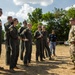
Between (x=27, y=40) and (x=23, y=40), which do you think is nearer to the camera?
(x=27, y=40)

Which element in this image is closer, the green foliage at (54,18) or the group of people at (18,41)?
the group of people at (18,41)

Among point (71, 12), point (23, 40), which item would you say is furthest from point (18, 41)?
point (71, 12)

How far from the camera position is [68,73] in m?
10.0

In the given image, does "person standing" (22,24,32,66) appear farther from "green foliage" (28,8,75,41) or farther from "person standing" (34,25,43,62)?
"green foliage" (28,8,75,41)

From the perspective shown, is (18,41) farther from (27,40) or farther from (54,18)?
(54,18)

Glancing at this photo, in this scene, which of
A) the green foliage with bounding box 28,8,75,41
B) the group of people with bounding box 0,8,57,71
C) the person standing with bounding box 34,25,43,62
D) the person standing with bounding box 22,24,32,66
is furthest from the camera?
the green foliage with bounding box 28,8,75,41

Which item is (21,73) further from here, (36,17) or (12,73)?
(36,17)

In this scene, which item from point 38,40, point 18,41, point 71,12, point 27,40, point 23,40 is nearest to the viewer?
point 18,41

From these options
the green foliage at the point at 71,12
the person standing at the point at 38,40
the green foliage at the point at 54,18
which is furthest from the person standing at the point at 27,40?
the green foliage at the point at 71,12

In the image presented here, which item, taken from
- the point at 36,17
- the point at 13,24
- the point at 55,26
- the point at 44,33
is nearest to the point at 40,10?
the point at 36,17

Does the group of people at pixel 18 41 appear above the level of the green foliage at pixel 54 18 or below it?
below

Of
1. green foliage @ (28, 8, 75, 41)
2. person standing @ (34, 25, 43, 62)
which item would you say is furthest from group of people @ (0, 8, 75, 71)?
green foliage @ (28, 8, 75, 41)

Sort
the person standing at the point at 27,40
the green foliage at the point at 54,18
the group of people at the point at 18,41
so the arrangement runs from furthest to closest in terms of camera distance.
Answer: the green foliage at the point at 54,18 → the person standing at the point at 27,40 → the group of people at the point at 18,41

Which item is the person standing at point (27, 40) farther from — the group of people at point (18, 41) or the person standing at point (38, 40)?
the person standing at point (38, 40)
